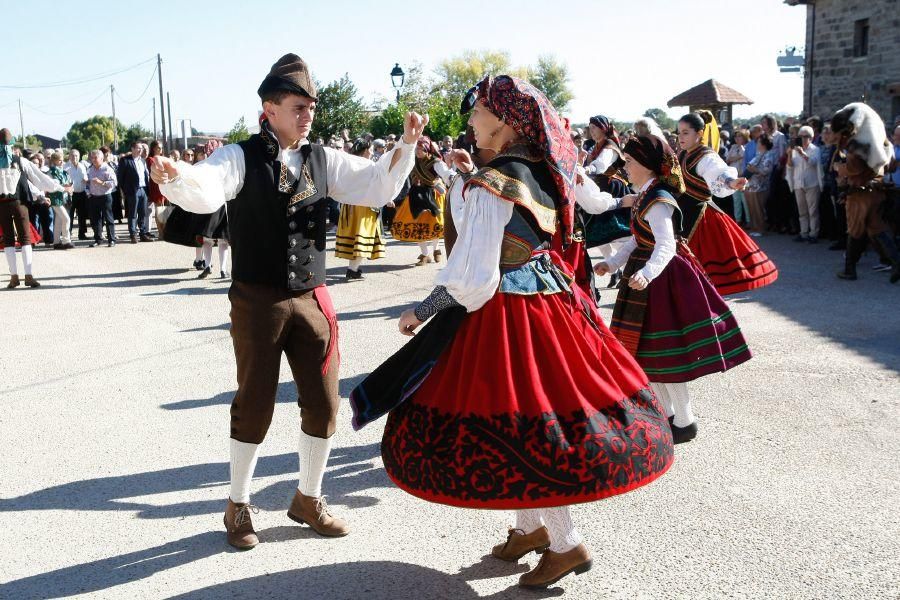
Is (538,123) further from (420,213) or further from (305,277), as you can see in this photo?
(420,213)

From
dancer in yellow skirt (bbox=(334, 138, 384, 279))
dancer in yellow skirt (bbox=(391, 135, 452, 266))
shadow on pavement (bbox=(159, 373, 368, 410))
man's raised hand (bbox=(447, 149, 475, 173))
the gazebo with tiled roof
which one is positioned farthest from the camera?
the gazebo with tiled roof

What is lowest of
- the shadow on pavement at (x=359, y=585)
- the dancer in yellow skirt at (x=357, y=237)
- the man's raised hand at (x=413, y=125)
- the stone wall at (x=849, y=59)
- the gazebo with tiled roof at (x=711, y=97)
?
the shadow on pavement at (x=359, y=585)

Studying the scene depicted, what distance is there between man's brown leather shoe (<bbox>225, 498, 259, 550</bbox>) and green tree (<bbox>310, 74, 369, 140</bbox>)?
85.2 feet

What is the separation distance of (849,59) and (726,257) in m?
23.4

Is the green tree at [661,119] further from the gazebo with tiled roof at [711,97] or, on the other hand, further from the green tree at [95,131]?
the green tree at [95,131]

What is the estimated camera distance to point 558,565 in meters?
3.32

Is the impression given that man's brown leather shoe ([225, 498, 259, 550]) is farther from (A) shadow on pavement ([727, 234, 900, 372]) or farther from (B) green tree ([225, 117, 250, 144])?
(B) green tree ([225, 117, 250, 144])

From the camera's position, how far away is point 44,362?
290 inches

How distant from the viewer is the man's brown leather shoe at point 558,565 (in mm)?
3314

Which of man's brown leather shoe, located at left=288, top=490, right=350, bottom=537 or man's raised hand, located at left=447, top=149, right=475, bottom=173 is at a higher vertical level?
man's raised hand, located at left=447, top=149, right=475, bottom=173

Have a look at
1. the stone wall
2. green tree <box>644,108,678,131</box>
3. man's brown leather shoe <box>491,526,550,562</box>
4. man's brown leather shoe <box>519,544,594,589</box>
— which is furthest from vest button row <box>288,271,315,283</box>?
green tree <box>644,108,678,131</box>

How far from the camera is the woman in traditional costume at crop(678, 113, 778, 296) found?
239 inches

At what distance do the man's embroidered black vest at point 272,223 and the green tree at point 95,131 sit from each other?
82.9 m

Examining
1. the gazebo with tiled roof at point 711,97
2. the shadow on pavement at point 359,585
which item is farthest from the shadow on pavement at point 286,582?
the gazebo with tiled roof at point 711,97
